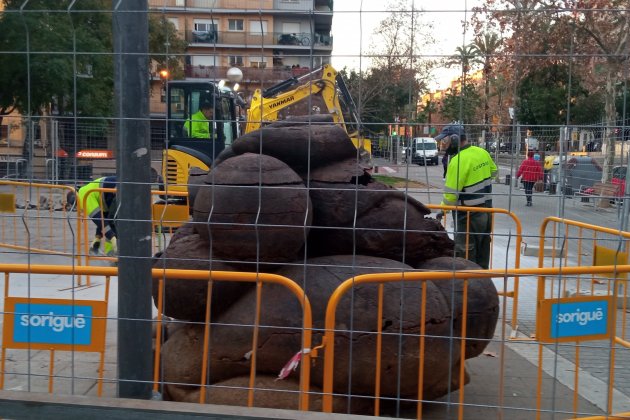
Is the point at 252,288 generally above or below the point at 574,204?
below

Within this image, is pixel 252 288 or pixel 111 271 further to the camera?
pixel 252 288

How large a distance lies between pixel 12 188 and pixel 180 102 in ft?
10.1

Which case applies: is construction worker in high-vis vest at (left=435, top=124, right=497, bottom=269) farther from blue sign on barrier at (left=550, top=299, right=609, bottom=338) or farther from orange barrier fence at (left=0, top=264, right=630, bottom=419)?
blue sign on barrier at (left=550, top=299, right=609, bottom=338)

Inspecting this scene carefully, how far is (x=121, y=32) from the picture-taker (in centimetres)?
327

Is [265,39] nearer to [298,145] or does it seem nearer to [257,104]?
[257,104]

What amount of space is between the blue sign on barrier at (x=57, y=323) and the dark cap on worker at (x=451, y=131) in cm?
197

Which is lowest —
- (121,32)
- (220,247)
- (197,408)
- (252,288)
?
(197,408)

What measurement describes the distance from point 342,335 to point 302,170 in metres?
1.17

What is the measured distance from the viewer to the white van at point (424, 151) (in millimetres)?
3336

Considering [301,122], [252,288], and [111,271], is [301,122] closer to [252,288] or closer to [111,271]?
[252,288]

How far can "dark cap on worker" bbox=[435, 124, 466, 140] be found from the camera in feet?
10.7

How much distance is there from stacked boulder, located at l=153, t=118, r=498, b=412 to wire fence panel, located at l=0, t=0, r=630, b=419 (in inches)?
0.5

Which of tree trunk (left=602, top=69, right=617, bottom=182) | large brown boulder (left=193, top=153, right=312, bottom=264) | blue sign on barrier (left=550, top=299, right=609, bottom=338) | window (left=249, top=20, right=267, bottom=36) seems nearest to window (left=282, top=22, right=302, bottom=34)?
window (left=249, top=20, right=267, bottom=36)

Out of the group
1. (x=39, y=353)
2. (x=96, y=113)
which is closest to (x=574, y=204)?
(x=96, y=113)
